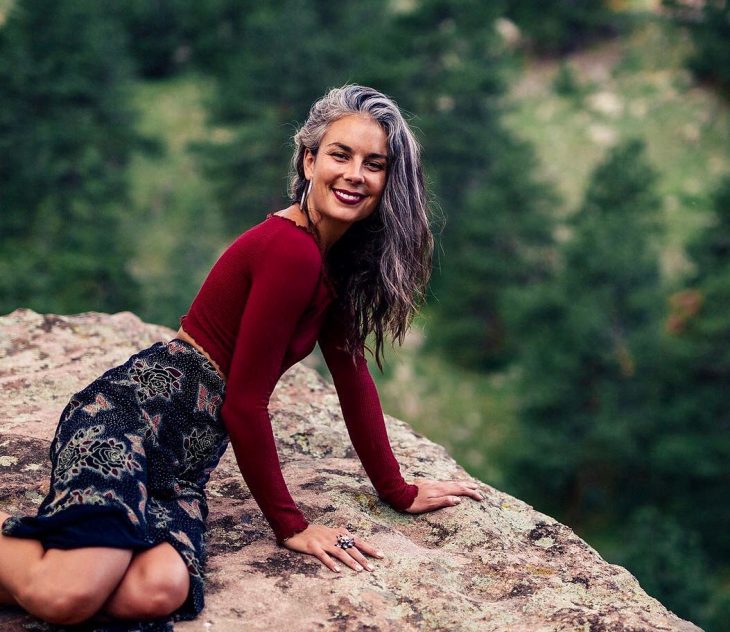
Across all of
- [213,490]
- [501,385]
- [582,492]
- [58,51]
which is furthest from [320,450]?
[58,51]

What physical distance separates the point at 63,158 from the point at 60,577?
12713 millimetres

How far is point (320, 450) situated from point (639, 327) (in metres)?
9.50

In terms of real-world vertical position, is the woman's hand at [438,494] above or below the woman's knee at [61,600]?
above

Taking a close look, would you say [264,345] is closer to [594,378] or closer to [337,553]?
[337,553]

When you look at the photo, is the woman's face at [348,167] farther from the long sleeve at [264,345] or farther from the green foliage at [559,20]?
the green foliage at [559,20]

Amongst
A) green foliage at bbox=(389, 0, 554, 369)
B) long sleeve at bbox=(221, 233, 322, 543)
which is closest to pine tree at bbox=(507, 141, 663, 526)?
green foliage at bbox=(389, 0, 554, 369)

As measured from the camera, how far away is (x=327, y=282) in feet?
9.09

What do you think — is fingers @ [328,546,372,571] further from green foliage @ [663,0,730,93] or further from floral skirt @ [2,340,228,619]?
green foliage @ [663,0,730,93]

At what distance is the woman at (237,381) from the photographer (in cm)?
234

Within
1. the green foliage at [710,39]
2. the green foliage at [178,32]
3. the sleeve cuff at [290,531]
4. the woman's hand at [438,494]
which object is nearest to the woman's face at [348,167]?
the sleeve cuff at [290,531]

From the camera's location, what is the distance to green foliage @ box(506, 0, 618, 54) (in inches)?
865

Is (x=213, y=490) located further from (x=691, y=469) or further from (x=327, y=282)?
(x=691, y=469)

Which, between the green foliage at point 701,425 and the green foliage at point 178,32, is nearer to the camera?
the green foliage at point 701,425

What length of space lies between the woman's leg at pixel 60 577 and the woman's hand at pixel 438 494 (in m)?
1.11
